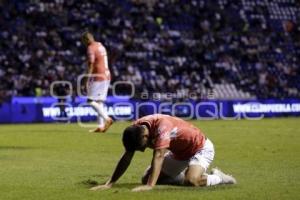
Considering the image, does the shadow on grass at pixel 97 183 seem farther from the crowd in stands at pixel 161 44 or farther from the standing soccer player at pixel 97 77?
the crowd in stands at pixel 161 44

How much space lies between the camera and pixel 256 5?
4141cm

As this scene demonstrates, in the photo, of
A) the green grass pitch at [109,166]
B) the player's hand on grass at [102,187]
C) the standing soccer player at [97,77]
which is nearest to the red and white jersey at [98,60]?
the standing soccer player at [97,77]

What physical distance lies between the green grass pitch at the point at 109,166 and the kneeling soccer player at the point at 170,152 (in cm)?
18

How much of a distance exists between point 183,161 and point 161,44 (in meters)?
26.8

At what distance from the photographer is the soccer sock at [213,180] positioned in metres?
9.69

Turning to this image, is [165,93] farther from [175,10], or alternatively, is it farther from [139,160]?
[139,160]

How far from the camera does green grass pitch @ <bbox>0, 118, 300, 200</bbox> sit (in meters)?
9.02

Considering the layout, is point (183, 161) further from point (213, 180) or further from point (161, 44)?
point (161, 44)

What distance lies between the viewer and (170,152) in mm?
9812

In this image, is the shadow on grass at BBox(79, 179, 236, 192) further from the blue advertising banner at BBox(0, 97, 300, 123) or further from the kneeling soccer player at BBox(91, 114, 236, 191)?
the blue advertising banner at BBox(0, 97, 300, 123)

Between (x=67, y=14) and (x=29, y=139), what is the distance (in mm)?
17285

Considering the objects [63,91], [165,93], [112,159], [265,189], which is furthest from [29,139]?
[165,93]

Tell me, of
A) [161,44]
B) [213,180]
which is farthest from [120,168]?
[161,44]

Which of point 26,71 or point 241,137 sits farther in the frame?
point 26,71
